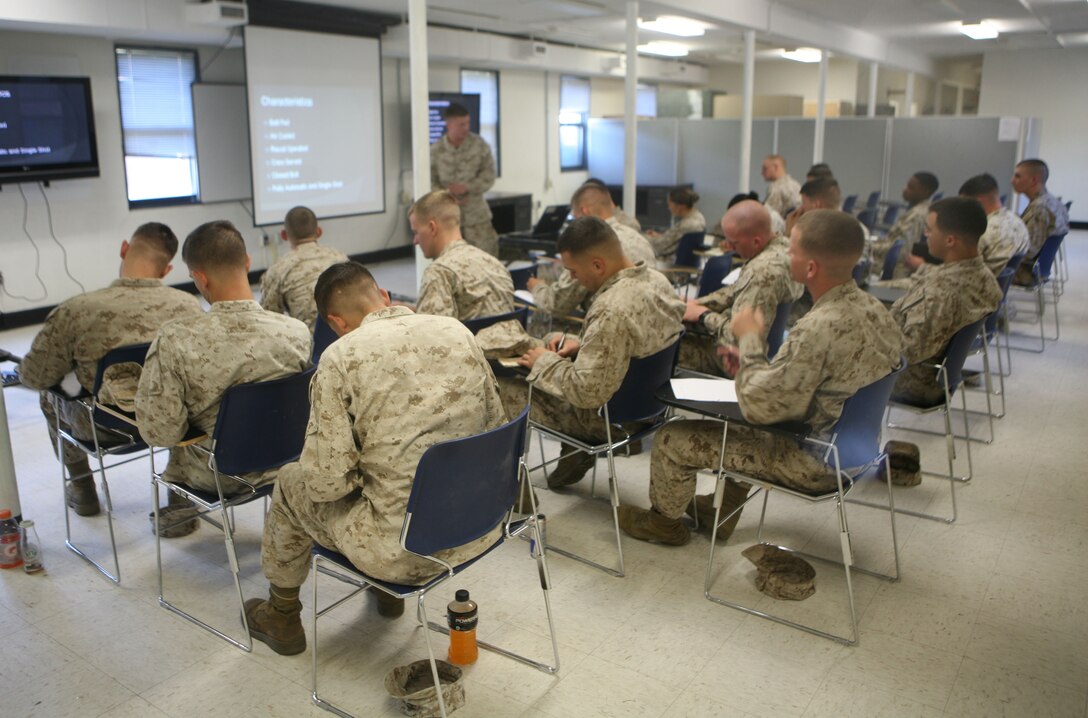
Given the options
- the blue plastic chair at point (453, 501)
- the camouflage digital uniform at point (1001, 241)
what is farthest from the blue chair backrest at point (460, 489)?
the camouflage digital uniform at point (1001, 241)

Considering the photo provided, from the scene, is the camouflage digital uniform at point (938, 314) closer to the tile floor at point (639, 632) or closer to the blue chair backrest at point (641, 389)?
the tile floor at point (639, 632)

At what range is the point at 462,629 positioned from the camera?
2.53 metres

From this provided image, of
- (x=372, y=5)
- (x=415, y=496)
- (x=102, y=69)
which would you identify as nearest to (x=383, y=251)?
(x=372, y=5)

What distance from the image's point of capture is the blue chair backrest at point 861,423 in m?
2.57

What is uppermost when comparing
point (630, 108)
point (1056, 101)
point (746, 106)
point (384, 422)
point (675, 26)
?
point (675, 26)

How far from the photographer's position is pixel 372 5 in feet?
27.7

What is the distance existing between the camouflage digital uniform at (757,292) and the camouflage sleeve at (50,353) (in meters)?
2.60

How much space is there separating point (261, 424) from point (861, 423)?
1.84 meters

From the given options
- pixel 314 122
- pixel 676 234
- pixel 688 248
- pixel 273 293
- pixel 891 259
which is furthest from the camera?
pixel 314 122

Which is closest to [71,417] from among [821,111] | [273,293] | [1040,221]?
[273,293]

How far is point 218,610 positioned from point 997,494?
128 inches

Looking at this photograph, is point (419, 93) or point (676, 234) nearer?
point (419, 93)

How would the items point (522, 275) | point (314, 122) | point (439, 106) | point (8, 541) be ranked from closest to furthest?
1. point (8, 541)
2. point (522, 275)
3. point (314, 122)
4. point (439, 106)

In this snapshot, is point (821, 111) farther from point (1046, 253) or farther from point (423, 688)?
point (423, 688)
